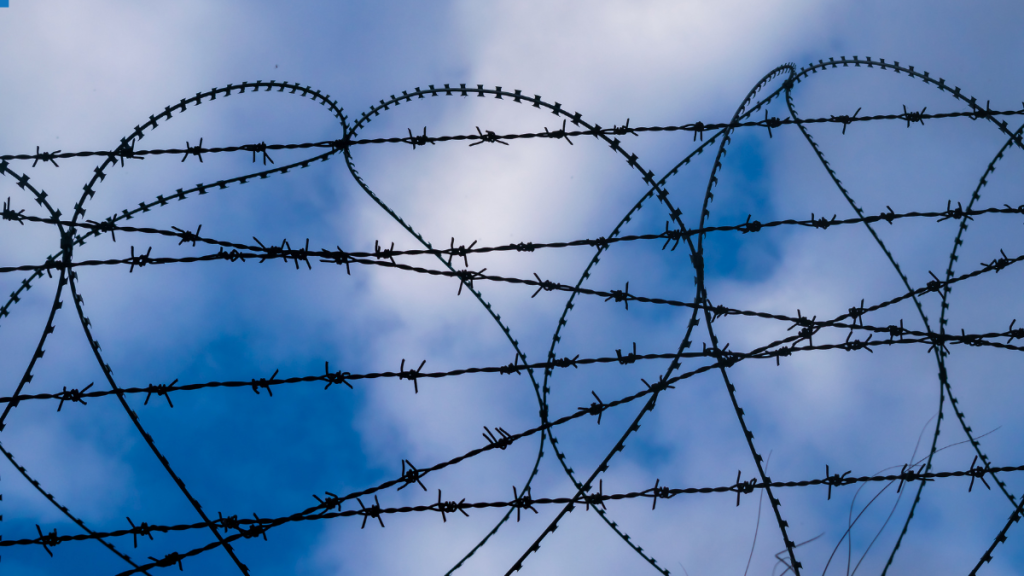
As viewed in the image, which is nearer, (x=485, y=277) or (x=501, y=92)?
(x=485, y=277)

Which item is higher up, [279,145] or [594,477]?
[279,145]

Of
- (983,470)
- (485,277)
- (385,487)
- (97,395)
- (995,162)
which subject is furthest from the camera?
(995,162)

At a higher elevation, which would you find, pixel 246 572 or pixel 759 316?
pixel 759 316

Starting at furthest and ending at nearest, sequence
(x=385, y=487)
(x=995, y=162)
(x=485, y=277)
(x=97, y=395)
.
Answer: (x=995, y=162) → (x=485, y=277) → (x=97, y=395) → (x=385, y=487)

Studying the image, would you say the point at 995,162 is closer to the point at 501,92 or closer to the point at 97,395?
the point at 501,92

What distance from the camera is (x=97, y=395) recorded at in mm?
3656

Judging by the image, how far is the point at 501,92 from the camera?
450 centimetres

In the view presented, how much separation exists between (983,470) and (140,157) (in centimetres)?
587

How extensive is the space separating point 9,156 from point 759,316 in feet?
15.9

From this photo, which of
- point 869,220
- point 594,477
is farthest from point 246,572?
point 869,220

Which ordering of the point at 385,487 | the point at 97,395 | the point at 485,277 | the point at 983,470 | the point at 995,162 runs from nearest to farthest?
Answer: the point at 385,487 < the point at 97,395 < the point at 485,277 < the point at 983,470 < the point at 995,162

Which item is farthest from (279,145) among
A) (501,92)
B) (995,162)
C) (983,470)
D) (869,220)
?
(995,162)

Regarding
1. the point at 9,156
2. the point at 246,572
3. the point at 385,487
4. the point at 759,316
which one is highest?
the point at 9,156

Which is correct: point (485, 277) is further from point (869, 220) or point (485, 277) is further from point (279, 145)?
point (869, 220)
